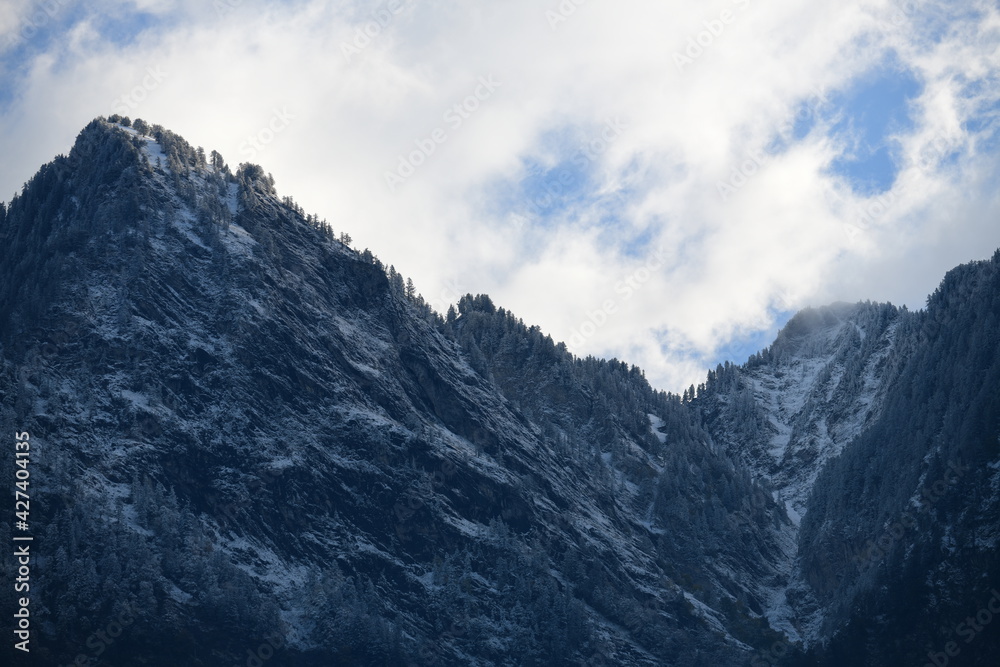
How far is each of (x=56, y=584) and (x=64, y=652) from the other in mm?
10068

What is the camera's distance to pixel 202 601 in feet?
655

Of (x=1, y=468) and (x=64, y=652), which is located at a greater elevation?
(x=1, y=468)

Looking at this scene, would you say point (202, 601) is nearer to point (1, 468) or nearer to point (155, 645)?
point (155, 645)

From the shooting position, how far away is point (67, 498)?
19975 centimetres

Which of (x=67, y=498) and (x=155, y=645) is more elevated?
(x=67, y=498)

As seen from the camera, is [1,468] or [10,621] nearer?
[10,621]

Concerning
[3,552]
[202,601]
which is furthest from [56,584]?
[202,601]

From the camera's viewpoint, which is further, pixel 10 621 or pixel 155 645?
pixel 155 645

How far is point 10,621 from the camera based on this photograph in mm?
179500

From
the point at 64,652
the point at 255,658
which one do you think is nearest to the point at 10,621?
the point at 64,652

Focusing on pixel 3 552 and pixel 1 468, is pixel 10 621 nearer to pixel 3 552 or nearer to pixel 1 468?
pixel 3 552

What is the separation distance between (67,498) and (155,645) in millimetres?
25596

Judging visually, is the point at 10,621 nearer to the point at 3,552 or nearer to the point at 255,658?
the point at 3,552

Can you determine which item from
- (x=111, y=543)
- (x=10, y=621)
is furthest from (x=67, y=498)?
(x=10, y=621)
